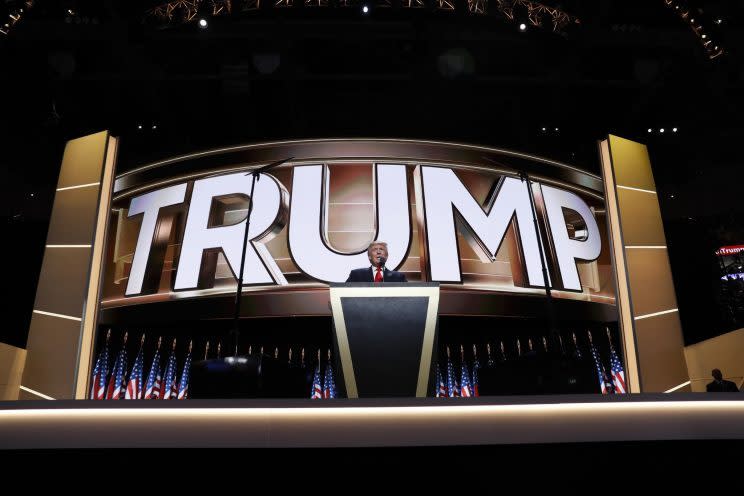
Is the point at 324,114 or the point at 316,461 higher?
the point at 324,114

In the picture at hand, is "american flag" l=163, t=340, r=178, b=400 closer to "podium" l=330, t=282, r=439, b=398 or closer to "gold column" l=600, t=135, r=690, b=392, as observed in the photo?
"podium" l=330, t=282, r=439, b=398

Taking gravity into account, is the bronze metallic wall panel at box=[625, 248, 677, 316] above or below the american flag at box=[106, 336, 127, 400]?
above

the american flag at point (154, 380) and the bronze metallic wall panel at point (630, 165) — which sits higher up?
the bronze metallic wall panel at point (630, 165)

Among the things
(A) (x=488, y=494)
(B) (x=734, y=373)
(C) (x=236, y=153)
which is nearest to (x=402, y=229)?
(C) (x=236, y=153)

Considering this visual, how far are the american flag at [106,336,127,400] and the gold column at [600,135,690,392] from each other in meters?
7.01

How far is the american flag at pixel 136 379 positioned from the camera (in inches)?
341

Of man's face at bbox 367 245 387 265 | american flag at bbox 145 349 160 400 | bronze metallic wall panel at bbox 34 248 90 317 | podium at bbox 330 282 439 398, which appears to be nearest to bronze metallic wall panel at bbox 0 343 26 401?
bronze metallic wall panel at bbox 34 248 90 317

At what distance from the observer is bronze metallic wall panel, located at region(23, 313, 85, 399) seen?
6801mm

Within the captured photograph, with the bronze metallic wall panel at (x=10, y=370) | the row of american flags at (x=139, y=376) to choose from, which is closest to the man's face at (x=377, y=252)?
the bronze metallic wall panel at (x=10, y=370)

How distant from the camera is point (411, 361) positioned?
3256 mm

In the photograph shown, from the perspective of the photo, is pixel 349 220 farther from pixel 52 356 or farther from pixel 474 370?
pixel 52 356

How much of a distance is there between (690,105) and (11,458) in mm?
11181

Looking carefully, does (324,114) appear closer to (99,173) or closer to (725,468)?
(99,173)

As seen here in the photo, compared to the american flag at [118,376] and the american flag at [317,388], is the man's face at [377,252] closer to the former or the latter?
the american flag at [317,388]
